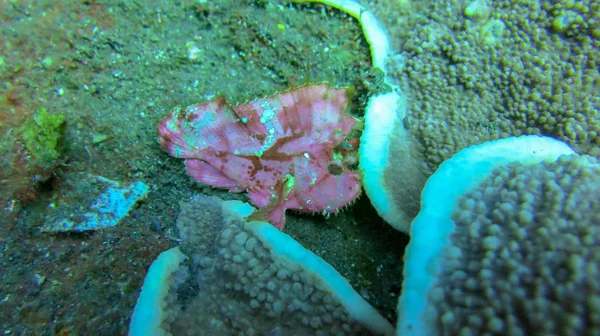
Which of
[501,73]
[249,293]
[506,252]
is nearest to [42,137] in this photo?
[249,293]

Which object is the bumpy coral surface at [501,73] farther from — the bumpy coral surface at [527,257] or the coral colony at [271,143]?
the bumpy coral surface at [527,257]

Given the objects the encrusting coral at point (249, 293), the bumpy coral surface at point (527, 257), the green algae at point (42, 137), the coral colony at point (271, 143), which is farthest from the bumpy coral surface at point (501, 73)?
the green algae at point (42, 137)

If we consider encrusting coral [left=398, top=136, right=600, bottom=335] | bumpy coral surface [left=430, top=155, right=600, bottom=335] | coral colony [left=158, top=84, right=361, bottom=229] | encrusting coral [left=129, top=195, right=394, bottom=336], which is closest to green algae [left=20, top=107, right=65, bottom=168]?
coral colony [left=158, top=84, right=361, bottom=229]

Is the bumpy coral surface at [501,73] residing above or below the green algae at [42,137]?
above

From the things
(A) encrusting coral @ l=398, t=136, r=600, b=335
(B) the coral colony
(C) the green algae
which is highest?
(A) encrusting coral @ l=398, t=136, r=600, b=335

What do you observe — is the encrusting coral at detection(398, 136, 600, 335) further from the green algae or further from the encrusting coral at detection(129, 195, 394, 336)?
the green algae

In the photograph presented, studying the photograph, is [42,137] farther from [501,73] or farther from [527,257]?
[501,73]
